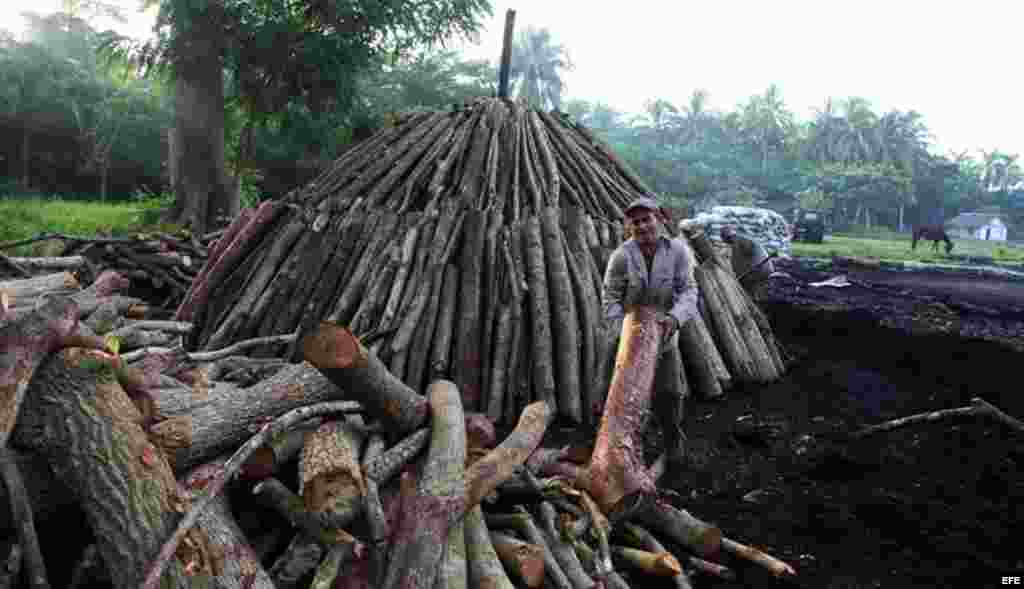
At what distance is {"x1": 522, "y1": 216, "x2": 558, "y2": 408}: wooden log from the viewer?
4859 millimetres

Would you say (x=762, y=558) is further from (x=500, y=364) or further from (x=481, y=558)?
(x=500, y=364)

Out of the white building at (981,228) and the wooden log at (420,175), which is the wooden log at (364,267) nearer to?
the wooden log at (420,175)

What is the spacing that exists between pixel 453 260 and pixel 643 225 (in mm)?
1800

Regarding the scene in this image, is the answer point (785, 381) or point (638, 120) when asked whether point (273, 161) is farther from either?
point (638, 120)

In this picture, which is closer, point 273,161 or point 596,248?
point 596,248

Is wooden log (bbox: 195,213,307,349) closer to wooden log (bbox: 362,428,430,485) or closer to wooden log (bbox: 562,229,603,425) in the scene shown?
wooden log (bbox: 562,229,603,425)

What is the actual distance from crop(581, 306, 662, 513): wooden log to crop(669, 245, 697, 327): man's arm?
0.20m

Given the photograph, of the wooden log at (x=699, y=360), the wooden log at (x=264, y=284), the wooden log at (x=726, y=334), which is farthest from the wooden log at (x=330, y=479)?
the wooden log at (x=726, y=334)

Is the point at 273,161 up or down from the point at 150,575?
up

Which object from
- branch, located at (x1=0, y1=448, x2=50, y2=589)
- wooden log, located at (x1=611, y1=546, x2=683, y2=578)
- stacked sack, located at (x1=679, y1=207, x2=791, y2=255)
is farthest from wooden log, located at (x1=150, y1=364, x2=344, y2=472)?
stacked sack, located at (x1=679, y1=207, x2=791, y2=255)

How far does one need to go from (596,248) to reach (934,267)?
73.4 feet

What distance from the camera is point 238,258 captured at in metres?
6.01

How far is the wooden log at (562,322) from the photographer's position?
4.89m

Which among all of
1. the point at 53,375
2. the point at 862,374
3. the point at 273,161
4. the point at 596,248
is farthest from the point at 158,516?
the point at 273,161
